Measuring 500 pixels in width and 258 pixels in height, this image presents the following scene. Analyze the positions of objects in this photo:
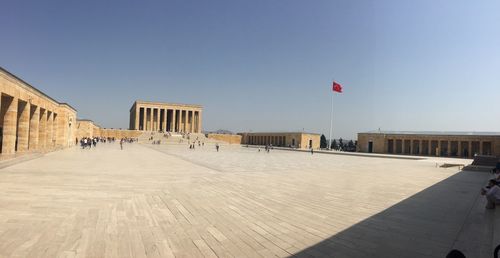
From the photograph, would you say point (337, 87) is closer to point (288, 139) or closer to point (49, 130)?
point (288, 139)

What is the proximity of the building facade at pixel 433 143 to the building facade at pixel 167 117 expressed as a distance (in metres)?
45.6

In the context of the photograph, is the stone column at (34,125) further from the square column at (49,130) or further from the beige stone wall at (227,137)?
the beige stone wall at (227,137)

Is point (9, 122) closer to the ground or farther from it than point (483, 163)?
farther from it

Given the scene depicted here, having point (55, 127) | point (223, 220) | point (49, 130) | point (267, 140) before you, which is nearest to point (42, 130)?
point (49, 130)

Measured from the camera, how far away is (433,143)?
48.9 metres

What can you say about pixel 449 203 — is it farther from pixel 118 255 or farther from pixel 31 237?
pixel 31 237

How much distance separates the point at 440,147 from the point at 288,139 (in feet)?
96.2

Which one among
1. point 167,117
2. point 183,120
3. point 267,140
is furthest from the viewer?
point 167,117

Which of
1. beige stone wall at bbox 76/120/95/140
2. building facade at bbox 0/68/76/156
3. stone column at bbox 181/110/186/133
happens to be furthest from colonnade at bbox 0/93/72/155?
stone column at bbox 181/110/186/133

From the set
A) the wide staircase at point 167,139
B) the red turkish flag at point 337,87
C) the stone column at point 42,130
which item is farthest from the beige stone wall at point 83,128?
the red turkish flag at point 337,87

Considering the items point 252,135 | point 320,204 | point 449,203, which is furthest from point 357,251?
point 252,135

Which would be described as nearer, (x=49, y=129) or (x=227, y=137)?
(x=49, y=129)

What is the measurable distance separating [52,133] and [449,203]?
33322mm

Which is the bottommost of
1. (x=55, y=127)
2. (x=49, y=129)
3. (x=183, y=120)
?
(x=49, y=129)
